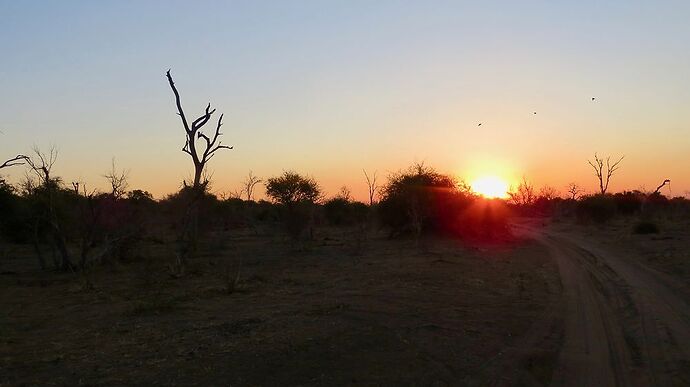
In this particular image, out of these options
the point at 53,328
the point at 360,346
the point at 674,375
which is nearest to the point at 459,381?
the point at 360,346

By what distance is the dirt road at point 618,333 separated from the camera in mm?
8102

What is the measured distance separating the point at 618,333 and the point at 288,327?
231 inches

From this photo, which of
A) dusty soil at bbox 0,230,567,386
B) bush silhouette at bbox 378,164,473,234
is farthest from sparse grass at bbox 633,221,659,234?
dusty soil at bbox 0,230,567,386

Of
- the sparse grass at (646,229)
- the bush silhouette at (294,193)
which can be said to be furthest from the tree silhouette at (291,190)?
the sparse grass at (646,229)

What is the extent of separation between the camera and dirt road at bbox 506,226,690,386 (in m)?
8.10

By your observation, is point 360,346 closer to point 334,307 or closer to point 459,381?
point 459,381

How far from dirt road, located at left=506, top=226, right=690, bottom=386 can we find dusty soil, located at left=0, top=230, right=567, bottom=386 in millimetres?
235

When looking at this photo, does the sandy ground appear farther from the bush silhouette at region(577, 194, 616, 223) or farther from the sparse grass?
the bush silhouette at region(577, 194, 616, 223)

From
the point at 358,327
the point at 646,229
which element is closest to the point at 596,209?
the point at 646,229

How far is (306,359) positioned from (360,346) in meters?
1.12

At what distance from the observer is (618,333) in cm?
1077

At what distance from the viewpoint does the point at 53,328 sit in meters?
11.8

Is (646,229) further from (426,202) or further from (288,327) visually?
(288,327)

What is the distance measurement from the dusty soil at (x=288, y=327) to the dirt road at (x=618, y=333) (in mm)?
235
